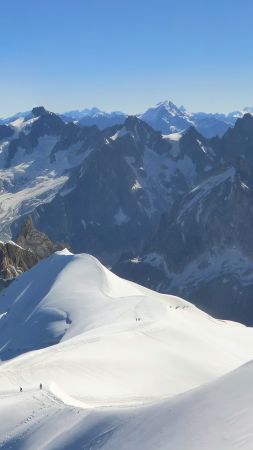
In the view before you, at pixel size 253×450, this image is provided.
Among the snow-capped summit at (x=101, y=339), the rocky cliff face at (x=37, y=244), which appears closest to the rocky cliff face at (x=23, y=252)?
the rocky cliff face at (x=37, y=244)

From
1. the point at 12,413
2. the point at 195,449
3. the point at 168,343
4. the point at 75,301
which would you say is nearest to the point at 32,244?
the point at 75,301

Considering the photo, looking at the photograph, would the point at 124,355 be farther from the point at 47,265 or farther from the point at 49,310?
the point at 47,265

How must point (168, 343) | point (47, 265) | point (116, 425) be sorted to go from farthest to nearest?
point (47, 265), point (168, 343), point (116, 425)

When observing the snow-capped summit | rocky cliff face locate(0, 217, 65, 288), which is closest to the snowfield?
the snow-capped summit

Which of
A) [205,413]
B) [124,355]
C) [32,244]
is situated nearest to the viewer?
[205,413]

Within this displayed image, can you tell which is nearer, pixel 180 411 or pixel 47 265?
pixel 180 411

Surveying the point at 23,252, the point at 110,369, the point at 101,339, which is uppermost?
the point at 110,369

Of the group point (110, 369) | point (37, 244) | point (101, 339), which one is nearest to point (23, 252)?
point (37, 244)

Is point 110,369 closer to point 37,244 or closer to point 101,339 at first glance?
point 101,339

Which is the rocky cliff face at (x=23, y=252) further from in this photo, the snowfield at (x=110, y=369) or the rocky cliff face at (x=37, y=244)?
the snowfield at (x=110, y=369)
